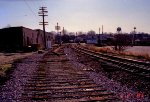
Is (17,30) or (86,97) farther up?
(17,30)

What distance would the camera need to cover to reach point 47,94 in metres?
9.95

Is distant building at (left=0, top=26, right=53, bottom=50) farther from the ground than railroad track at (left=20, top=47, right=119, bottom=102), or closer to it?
farther from the ground

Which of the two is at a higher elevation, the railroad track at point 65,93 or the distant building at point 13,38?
the distant building at point 13,38

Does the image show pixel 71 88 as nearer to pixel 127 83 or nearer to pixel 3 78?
pixel 127 83

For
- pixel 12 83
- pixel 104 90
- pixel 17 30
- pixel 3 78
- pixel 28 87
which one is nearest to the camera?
pixel 104 90

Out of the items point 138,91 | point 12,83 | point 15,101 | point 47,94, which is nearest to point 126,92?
point 138,91

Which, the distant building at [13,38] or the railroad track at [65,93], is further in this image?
the distant building at [13,38]

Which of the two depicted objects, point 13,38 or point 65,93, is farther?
point 13,38

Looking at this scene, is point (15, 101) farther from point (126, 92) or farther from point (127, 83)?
point (127, 83)

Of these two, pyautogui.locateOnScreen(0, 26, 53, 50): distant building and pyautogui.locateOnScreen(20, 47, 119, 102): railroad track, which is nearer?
pyautogui.locateOnScreen(20, 47, 119, 102): railroad track

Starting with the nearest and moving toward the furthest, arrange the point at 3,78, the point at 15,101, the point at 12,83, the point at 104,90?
the point at 15,101, the point at 104,90, the point at 12,83, the point at 3,78

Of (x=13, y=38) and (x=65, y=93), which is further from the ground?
(x=13, y=38)

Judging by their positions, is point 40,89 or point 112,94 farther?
point 40,89

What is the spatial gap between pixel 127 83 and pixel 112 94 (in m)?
2.76
